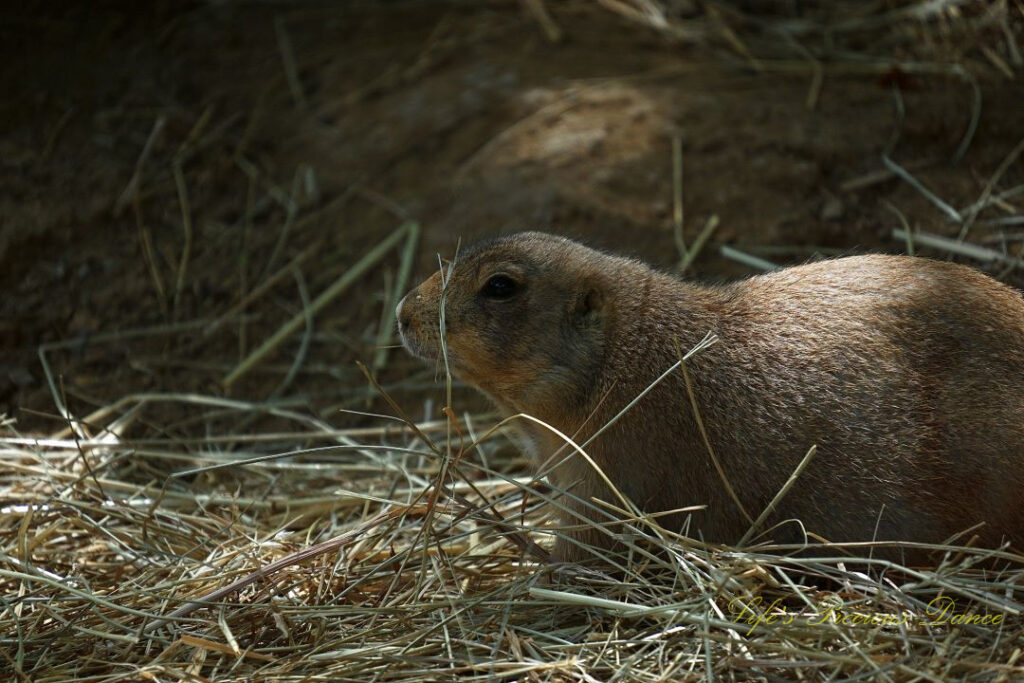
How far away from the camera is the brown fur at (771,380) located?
11.6ft

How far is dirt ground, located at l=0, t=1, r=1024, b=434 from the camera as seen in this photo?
5.78m

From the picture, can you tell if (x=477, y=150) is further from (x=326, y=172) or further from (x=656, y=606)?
(x=656, y=606)

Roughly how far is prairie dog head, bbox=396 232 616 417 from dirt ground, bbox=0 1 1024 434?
1.21 meters

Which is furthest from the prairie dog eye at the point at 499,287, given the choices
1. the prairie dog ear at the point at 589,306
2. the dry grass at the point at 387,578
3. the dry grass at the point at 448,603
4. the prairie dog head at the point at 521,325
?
the dry grass at the point at 448,603

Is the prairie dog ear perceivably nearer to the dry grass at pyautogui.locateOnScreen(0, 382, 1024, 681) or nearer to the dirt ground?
the dry grass at pyautogui.locateOnScreen(0, 382, 1024, 681)

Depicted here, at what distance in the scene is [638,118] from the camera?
640cm

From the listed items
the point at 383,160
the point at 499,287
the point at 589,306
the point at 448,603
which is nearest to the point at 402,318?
the point at 499,287

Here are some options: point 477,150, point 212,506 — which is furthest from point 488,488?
point 477,150

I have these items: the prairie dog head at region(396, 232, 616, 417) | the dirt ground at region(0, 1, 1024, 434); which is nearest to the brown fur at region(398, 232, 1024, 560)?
the prairie dog head at region(396, 232, 616, 417)

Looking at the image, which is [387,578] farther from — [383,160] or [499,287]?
[383,160]

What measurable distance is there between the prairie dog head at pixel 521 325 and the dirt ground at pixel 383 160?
121 centimetres

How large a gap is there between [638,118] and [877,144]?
4.43 feet

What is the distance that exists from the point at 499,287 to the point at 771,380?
40.4 inches

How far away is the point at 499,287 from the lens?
3.99m
